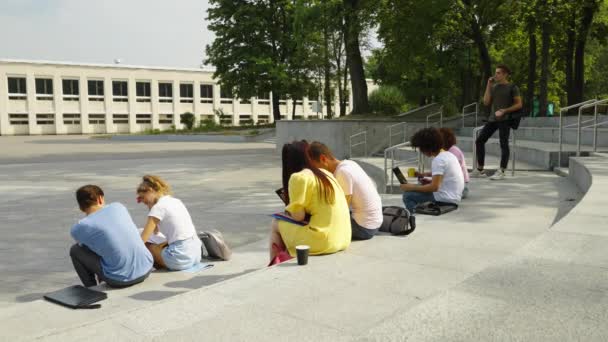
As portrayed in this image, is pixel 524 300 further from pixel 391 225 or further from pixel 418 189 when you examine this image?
pixel 418 189

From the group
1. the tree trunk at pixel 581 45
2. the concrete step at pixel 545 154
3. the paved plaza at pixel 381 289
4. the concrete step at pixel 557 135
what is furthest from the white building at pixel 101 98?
the paved plaza at pixel 381 289

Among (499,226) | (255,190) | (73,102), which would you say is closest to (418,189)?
(499,226)

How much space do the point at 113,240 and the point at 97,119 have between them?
65.0 meters

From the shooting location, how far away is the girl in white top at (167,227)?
5324mm

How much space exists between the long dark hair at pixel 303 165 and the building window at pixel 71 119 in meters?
64.8

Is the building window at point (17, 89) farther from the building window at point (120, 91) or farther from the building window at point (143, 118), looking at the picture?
the building window at point (143, 118)

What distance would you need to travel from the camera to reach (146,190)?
5.32 meters

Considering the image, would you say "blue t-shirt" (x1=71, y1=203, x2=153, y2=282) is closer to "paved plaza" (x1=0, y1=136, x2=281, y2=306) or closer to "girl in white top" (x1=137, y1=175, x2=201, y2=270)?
"girl in white top" (x1=137, y1=175, x2=201, y2=270)

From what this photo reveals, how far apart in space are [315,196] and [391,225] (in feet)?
4.55

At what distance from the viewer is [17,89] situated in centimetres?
6125

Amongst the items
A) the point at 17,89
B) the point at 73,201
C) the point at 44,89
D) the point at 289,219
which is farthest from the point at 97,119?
the point at 289,219

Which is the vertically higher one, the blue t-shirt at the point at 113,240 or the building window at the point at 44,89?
the building window at the point at 44,89

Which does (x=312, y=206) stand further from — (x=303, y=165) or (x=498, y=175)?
(x=498, y=175)

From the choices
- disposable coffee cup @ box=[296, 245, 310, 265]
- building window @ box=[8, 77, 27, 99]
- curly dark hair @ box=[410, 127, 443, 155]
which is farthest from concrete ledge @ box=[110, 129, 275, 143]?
disposable coffee cup @ box=[296, 245, 310, 265]
